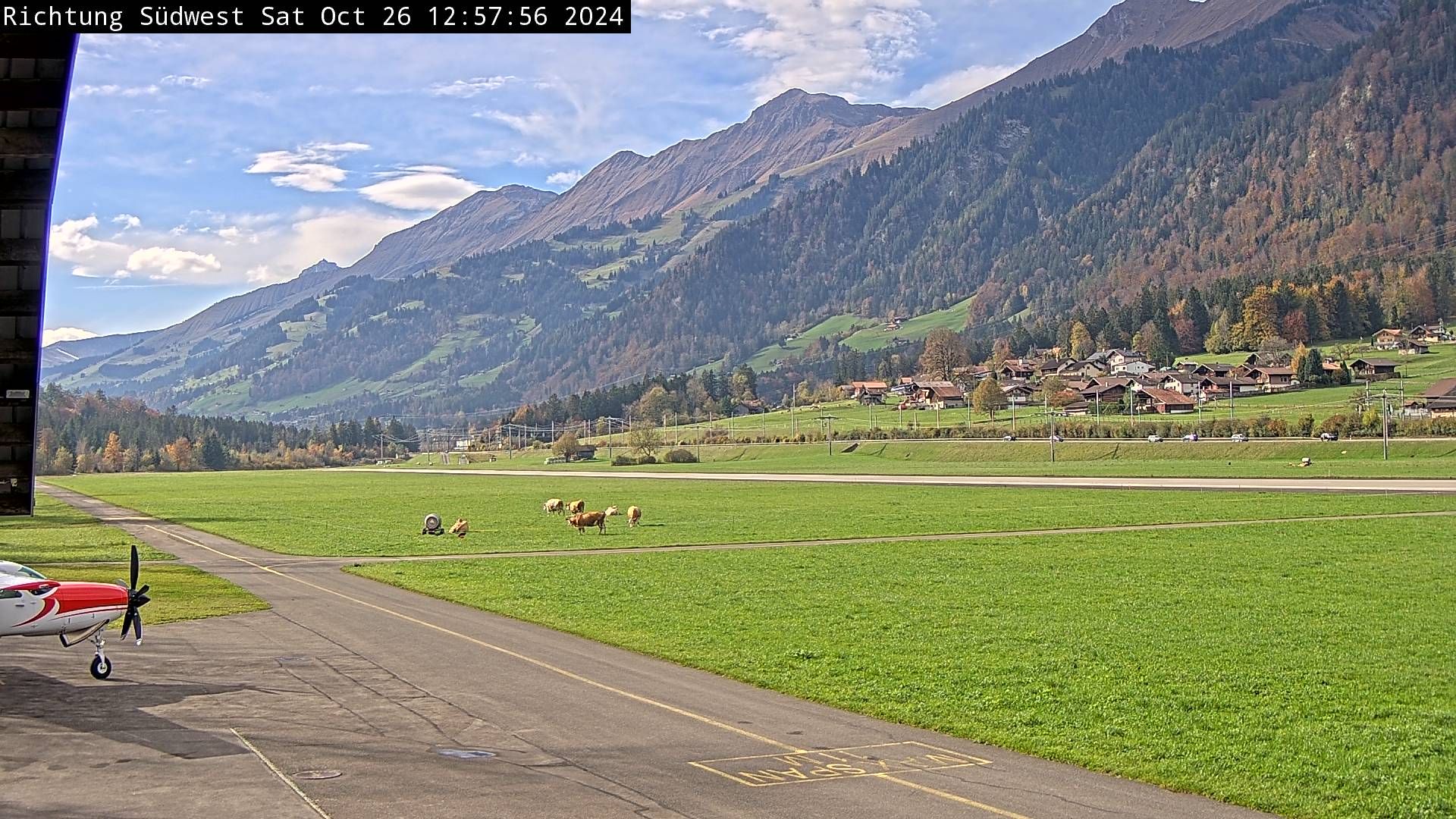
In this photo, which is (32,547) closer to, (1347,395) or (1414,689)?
(1414,689)

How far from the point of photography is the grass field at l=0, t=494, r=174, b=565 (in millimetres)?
54356

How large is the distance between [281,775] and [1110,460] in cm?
14107

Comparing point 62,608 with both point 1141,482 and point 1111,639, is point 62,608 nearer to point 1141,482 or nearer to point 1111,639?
point 1111,639

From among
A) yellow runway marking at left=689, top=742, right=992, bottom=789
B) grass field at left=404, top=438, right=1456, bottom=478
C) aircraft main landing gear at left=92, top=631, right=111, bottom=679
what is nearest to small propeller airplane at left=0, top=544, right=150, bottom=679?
aircraft main landing gear at left=92, top=631, right=111, bottom=679

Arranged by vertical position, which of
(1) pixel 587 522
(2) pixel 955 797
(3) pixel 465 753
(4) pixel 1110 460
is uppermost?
(4) pixel 1110 460

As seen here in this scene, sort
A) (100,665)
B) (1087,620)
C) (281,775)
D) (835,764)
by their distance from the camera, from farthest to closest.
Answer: (1087,620)
(100,665)
(835,764)
(281,775)

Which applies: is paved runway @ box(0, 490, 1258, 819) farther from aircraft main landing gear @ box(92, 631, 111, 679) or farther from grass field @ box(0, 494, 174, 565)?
grass field @ box(0, 494, 174, 565)

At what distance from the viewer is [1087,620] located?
31094 mm

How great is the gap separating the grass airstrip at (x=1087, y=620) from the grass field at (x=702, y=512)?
53 centimetres

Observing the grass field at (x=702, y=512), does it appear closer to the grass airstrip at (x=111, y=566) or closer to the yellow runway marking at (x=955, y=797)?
the grass airstrip at (x=111, y=566)

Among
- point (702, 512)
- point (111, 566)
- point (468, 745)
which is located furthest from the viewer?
point (702, 512)

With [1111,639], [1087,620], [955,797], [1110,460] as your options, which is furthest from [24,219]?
[1110,460]

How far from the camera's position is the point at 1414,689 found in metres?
22.5

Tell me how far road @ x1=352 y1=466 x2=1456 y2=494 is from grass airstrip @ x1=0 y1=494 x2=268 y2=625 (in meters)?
61.3
